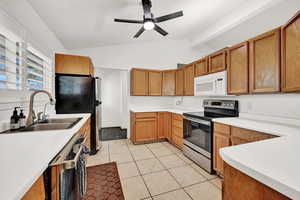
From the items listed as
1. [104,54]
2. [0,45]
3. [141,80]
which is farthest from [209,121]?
[104,54]

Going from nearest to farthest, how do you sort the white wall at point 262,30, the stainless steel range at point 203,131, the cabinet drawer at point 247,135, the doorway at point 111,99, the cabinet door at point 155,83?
the cabinet drawer at point 247,135, the white wall at point 262,30, the stainless steel range at point 203,131, the cabinet door at point 155,83, the doorway at point 111,99

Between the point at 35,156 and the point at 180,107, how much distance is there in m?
3.60

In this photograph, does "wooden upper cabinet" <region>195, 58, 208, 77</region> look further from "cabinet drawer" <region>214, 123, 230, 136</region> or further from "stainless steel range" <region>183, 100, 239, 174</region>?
"cabinet drawer" <region>214, 123, 230, 136</region>

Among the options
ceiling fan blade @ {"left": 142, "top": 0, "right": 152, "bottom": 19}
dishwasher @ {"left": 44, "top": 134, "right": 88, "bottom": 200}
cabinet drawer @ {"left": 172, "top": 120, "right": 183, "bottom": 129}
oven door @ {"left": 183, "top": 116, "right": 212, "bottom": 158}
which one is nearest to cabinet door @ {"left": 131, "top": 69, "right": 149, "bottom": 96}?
cabinet drawer @ {"left": 172, "top": 120, "right": 183, "bottom": 129}

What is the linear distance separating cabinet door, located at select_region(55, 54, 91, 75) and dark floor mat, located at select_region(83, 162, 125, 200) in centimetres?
186

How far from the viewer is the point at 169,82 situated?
3830mm

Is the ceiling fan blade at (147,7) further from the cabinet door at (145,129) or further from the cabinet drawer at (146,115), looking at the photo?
the cabinet door at (145,129)

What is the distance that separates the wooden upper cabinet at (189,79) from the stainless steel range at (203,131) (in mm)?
528

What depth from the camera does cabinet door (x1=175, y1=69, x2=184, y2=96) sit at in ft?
11.4

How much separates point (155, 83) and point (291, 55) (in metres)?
2.75

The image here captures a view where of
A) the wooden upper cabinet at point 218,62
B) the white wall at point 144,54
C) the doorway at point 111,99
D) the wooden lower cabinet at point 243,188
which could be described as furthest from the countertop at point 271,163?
the doorway at point 111,99

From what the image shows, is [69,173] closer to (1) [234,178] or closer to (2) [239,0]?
(1) [234,178]

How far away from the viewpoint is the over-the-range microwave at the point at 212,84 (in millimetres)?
2248

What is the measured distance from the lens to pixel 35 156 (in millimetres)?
677
